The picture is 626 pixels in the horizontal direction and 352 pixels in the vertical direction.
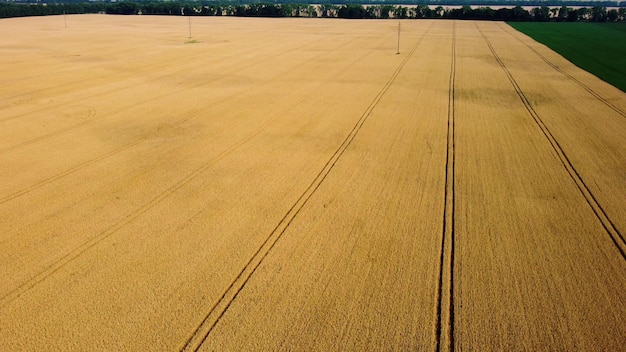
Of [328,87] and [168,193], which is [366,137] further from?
[328,87]

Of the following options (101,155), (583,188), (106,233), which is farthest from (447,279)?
(101,155)

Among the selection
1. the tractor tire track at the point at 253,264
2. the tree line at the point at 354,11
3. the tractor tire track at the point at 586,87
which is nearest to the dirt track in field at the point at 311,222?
the tractor tire track at the point at 253,264

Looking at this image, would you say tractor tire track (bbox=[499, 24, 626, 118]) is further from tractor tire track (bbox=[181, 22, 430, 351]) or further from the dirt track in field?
tractor tire track (bbox=[181, 22, 430, 351])

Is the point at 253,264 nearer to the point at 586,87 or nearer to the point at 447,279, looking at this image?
the point at 447,279

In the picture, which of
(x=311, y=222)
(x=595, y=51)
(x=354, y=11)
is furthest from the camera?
(x=354, y=11)

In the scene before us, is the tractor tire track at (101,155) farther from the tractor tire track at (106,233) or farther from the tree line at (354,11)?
the tree line at (354,11)

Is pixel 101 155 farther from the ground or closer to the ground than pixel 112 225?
farther from the ground

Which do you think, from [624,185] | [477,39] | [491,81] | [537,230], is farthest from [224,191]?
[477,39]

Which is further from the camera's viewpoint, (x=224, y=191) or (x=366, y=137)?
(x=366, y=137)
